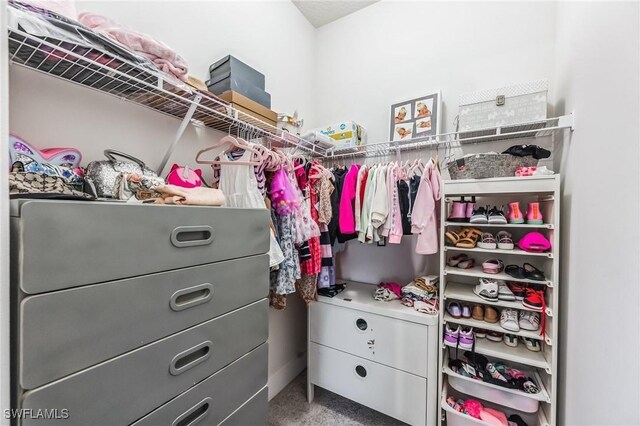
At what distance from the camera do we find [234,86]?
130 centimetres

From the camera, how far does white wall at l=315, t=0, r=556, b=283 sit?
1554 millimetres

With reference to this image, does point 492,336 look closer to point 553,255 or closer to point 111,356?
point 553,255

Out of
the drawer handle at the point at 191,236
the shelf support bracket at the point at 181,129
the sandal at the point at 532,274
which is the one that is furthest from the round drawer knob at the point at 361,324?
the shelf support bracket at the point at 181,129

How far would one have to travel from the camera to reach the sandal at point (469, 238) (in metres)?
1.37

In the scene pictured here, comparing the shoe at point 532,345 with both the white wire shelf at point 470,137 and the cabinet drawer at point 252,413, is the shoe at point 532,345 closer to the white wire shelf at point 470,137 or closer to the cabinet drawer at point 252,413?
the white wire shelf at point 470,137

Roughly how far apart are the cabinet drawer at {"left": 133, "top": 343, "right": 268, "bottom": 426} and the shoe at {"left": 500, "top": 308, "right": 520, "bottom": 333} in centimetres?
119

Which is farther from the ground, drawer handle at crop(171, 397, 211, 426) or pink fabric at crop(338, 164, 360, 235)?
pink fabric at crop(338, 164, 360, 235)

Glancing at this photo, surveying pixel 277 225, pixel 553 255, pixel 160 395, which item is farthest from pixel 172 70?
pixel 553 255

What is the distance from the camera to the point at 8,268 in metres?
0.48

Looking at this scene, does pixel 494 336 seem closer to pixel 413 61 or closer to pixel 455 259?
pixel 455 259

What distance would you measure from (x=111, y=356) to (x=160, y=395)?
0.63ft

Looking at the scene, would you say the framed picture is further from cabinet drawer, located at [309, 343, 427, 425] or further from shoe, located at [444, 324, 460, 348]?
cabinet drawer, located at [309, 343, 427, 425]

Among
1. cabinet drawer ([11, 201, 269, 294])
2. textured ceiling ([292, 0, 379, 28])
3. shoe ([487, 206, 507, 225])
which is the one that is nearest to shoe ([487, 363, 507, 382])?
shoe ([487, 206, 507, 225])

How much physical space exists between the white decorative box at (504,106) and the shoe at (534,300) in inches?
34.4
